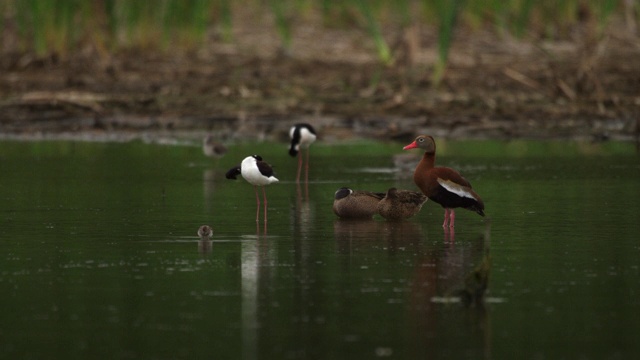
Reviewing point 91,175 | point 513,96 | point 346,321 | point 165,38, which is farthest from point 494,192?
point 165,38

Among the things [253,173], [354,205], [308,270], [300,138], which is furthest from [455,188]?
[300,138]

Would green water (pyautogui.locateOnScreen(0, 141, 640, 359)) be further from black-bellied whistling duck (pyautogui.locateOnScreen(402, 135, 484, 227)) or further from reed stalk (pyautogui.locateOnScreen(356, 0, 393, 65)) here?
reed stalk (pyautogui.locateOnScreen(356, 0, 393, 65))

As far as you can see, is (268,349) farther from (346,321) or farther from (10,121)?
(10,121)

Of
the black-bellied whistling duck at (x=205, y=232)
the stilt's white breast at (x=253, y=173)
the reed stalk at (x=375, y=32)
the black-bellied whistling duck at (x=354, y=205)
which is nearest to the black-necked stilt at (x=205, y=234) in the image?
the black-bellied whistling duck at (x=205, y=232)

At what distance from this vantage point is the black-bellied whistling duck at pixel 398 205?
1416 cm

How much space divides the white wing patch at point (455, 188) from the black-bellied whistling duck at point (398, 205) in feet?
2.40

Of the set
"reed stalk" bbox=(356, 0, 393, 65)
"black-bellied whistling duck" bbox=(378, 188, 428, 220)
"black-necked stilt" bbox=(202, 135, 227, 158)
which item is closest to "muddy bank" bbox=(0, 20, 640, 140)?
"reed stalk" bbox=(356, 0, 393, 65)

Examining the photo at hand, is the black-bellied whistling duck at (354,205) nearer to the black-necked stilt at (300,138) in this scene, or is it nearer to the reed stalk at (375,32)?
the black-necked stilt at (300,138)

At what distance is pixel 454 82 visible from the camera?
27578mm

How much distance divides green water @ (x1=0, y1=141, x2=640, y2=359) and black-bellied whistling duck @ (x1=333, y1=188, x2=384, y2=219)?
201 mm

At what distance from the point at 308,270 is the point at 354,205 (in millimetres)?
3487

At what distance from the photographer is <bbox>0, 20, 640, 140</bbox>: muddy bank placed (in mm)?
25219

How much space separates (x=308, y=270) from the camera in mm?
10867

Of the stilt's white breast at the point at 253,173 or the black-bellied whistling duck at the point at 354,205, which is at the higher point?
the stilt's white breast at the point at 253,173
